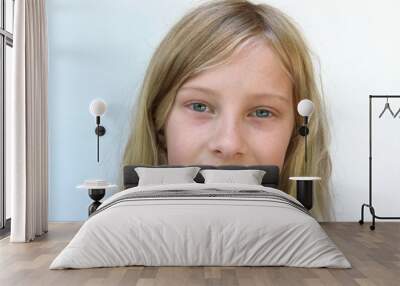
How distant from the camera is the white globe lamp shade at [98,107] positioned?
6867 millimetres

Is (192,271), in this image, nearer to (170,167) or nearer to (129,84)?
(170,167)

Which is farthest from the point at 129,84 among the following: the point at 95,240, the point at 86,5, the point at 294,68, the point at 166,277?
the point at 166,277

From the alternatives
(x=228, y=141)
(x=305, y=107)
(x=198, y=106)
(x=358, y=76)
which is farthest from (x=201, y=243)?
(x=358, y=76)

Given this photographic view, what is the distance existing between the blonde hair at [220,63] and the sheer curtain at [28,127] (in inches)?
45.9

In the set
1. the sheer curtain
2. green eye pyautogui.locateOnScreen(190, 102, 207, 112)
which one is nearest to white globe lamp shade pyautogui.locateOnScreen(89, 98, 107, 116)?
the sheer curtain

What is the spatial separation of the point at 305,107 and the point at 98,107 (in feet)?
7.62

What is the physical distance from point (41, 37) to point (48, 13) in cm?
92

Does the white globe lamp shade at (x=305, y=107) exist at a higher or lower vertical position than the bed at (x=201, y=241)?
higher

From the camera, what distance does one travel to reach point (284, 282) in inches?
154

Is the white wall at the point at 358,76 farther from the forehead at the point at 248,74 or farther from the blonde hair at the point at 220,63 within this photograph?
the forehead at the point at 248,74

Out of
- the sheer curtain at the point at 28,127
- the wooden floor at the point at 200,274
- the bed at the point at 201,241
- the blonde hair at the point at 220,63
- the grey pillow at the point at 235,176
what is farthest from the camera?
the blonde hair at the point at 220,63

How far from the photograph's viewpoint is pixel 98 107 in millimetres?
6871

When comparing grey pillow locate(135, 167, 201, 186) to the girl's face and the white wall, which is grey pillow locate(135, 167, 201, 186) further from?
the white wall

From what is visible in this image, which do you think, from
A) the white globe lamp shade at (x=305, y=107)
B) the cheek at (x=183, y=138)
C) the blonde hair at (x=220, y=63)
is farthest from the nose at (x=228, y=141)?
the white globe lamp shade at (x=305, y=107)
